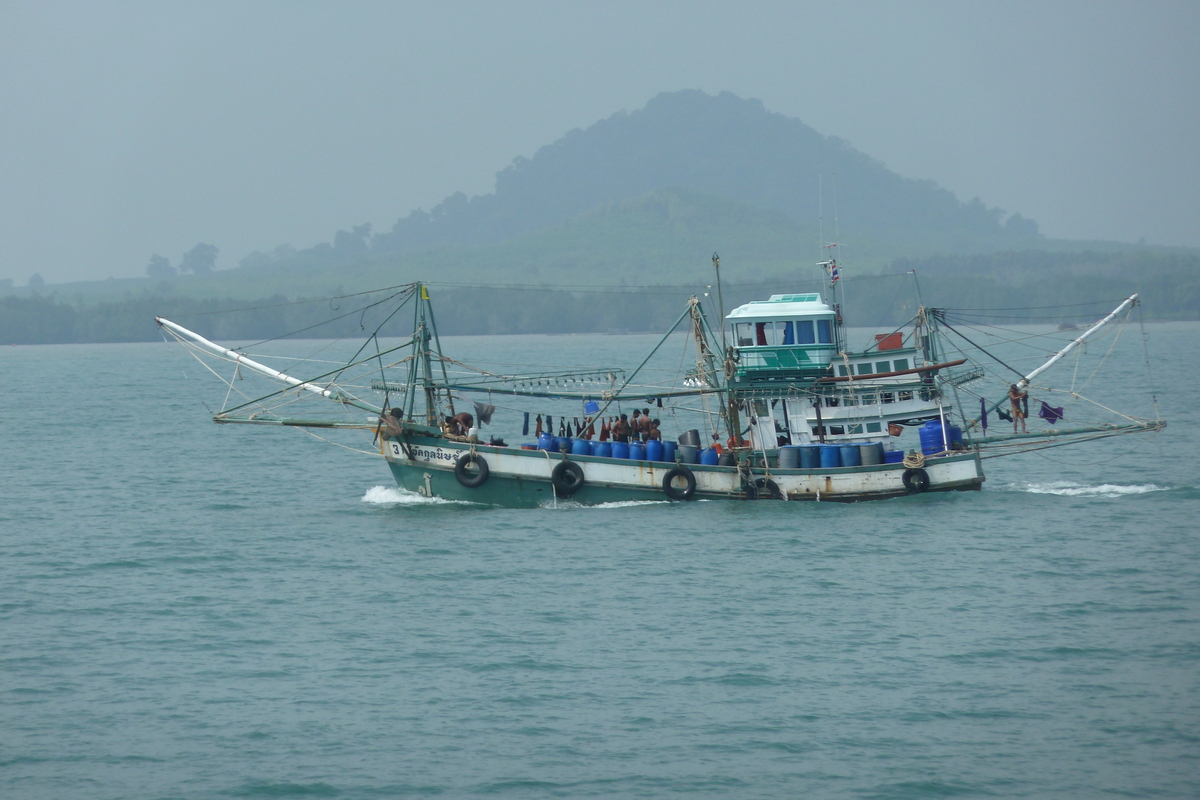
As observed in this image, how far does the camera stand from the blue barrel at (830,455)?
45.2m

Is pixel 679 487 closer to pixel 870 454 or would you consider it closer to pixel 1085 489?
pixel 870 454

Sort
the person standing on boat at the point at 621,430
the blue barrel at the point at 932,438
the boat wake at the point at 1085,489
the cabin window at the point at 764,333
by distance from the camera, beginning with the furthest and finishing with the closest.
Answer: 1. the boat wake at the point at 1085,489
2. the person standing on boat at the point at 621,430
3. the cabin window at the point at 764,333
4. the blue barrel at the point at 932,438

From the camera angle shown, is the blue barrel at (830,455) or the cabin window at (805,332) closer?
the blue barrel at (830,455)

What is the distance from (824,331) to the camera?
46.1 metres

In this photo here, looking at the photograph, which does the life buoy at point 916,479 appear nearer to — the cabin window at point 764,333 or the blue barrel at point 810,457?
the blue barrel at point 810,457

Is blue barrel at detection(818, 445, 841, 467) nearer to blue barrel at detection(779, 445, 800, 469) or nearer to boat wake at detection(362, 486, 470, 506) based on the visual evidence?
blue barrel at detection(779, 445, 800, 469)

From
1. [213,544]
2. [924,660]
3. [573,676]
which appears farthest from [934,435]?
[213,544]

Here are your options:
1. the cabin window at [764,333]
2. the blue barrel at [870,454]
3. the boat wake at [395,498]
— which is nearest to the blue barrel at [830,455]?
the blue barrel at [870,454]

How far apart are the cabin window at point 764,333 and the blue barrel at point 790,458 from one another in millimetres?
3993

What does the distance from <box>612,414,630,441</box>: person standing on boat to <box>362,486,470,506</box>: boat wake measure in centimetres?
614

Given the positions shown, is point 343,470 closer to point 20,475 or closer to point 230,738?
point 20,475

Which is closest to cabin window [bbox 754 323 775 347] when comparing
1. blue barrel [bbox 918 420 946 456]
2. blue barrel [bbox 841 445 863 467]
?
blue barrel [bbox 841 445 863 467]

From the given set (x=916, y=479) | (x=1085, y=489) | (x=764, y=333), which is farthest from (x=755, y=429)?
(x=1085, y=489)

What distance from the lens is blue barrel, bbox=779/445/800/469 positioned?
45250mm
